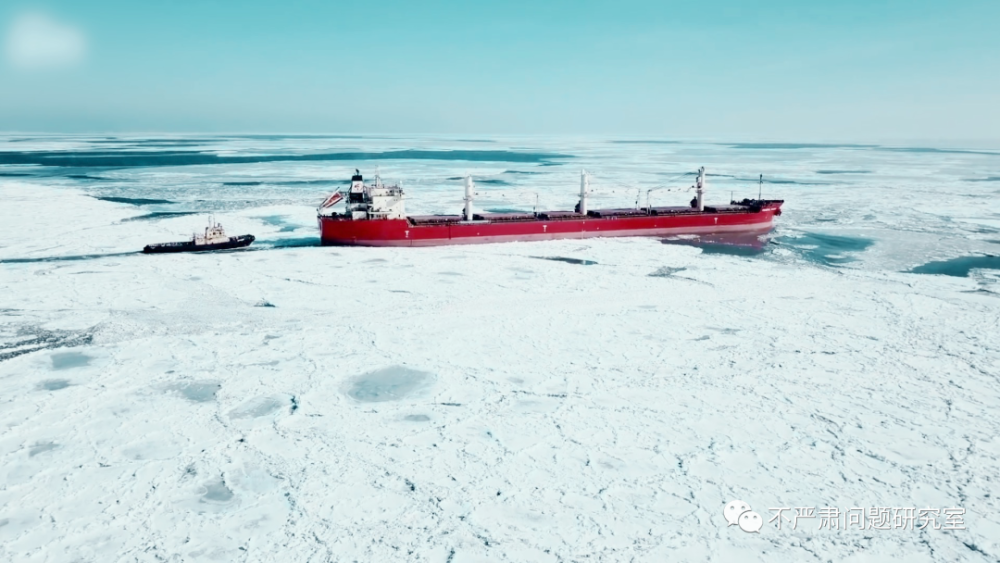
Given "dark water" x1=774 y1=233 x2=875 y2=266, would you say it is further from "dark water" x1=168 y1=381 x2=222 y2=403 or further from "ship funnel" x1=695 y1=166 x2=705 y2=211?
"dark water" x1=168 y1=381 x2=222 y2=403

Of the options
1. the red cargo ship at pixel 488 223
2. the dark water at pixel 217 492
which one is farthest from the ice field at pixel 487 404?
the red cargo ship at pixel 488 223

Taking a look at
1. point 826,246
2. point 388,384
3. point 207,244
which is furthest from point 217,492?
point 826,246

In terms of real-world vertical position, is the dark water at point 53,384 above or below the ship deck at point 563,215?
below

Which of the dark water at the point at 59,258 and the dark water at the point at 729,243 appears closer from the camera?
the dark water at the point at 59,258

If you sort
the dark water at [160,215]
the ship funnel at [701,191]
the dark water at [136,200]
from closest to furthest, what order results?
the dark water at [160,215]
the ship funnel at [701,191]
the dark water at [136,200]

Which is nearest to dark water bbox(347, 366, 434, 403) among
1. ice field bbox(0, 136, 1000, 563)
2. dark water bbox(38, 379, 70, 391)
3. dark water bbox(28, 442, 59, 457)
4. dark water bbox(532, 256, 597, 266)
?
ice field bbox(0, 136, 1000, 563)

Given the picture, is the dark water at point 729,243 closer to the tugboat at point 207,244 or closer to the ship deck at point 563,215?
the ship deck at point 563,215

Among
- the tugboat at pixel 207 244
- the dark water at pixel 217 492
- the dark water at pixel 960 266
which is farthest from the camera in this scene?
the tugboat at pixel 207 244

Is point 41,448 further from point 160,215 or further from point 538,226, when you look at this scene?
point 160,215
